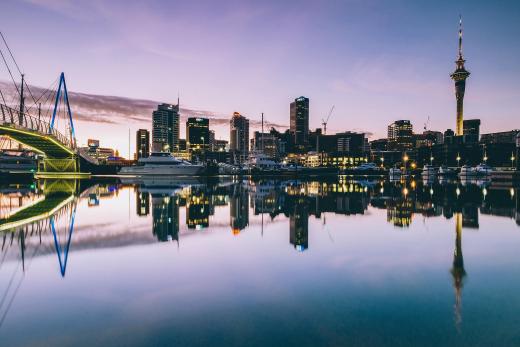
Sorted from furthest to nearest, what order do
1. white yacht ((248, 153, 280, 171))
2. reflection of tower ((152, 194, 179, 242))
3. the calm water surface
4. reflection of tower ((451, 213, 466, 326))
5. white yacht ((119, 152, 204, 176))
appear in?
white yacht ((248, 153, 280, 171)) → white yacht ((119, 152, 204, 176)) → reflection of tower ((152, 194, 179, 242)) → reflection of tower ((451, 213, 466, 326)) → the calm water surface

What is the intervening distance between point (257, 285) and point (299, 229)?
6774mm

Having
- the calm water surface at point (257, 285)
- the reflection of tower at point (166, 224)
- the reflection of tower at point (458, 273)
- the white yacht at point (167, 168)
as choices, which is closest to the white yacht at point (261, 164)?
the white yacht at point (167, 168)

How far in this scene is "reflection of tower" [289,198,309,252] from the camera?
11.0 meters

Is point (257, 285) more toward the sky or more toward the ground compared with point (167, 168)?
more toward the ground

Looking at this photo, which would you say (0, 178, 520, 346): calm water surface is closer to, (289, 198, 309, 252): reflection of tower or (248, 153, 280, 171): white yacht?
(289, 198, 309, 252): reflection of tower

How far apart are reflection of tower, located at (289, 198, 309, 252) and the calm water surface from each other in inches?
3.4

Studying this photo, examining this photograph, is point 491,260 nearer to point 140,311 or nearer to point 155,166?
point 140,311

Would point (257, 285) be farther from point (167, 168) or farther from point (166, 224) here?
point (167, 168)

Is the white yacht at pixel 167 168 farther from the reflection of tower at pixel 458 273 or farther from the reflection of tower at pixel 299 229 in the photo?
the reflection of tower at pixel 458 273

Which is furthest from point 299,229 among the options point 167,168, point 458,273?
point 167,168

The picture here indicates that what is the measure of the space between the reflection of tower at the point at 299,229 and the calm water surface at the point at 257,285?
85 millimetres

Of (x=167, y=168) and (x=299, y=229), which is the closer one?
(x=299, y=229)

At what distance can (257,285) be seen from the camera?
6.91 m

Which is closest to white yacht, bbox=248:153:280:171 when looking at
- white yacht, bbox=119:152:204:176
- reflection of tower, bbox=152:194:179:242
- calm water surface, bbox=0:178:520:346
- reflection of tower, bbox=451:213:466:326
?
white yacht, bbox=119:152:204:176
